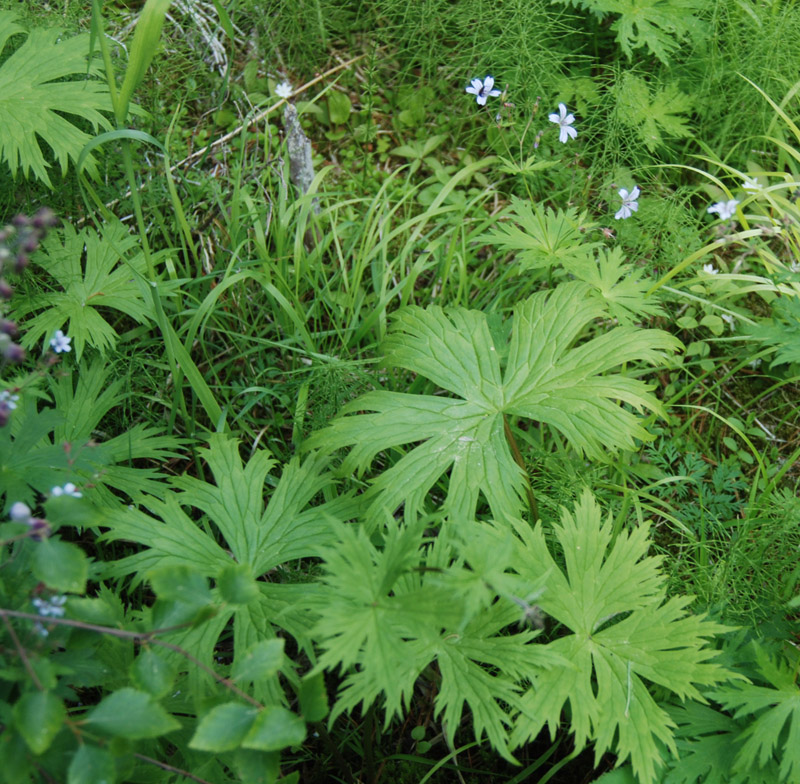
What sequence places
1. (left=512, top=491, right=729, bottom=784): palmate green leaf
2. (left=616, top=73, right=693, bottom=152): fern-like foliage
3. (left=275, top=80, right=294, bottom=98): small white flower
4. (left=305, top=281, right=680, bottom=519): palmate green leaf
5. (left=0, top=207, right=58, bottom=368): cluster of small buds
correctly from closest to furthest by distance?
(left=0, top=207, right=58, bottom=368): cluster of small buds < (left=512, top=491, right=729, bottom=784): palmate green leaf < (left=305, top=281, right=680, bottom=519): palmate green leaf < (left=616, top=73, right=693, bottom=152): fern-like foliage < (left=275, top=80, right=294, bottom=98): small white flower

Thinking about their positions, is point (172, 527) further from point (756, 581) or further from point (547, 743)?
point (756, 581)

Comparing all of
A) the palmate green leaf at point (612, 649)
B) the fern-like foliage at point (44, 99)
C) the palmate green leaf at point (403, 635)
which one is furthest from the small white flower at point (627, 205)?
the fern-like foliage at point (44, 99)

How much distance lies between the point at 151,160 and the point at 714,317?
88.7 inches

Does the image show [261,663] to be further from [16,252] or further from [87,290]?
[87,290]

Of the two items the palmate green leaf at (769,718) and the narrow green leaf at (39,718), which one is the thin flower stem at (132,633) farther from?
the palmate green leaf at (769,718)

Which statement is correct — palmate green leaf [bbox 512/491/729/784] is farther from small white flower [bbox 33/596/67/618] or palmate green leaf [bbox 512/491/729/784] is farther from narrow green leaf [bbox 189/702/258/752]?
small white flower [bbox 33/596/67/618]

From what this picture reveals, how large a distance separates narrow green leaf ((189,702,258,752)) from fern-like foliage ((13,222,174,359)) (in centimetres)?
132

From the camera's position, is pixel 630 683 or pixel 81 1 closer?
pixel 630 683

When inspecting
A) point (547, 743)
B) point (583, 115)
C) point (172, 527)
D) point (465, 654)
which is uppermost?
point (583, 115)

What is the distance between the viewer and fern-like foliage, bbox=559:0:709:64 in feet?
9.12

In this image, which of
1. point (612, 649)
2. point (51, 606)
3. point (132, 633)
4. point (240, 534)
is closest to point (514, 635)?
point (612, 649)

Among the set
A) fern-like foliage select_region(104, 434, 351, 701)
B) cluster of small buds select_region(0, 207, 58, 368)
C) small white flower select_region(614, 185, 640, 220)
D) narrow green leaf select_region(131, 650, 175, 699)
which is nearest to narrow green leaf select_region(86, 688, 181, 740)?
narrow green leaf select_region(131, 650, 175, 699)

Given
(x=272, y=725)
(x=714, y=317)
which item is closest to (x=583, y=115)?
(x=714, y=317)

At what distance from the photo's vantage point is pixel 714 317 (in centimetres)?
267
